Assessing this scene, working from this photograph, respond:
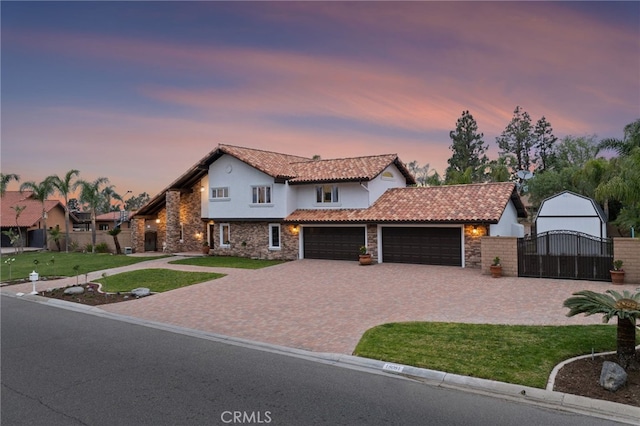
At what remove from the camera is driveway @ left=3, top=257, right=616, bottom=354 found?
35.3ft

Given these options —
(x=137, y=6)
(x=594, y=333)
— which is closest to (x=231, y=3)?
(x=137, y=6)

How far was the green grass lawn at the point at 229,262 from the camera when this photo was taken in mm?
24297

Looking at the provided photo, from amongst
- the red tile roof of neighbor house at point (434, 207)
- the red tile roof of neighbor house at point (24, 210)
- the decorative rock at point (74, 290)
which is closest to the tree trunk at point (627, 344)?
the red tile roof of neighbor house at point (434, 207)

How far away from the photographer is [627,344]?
23.2 feet

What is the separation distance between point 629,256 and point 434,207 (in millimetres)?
9136

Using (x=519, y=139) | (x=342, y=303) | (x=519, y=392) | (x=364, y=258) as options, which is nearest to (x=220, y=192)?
(x=364, y=258)

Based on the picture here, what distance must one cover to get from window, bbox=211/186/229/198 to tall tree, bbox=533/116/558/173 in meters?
46.1

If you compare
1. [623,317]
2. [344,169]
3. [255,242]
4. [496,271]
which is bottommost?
[496,271]

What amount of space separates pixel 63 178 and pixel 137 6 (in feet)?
89.2

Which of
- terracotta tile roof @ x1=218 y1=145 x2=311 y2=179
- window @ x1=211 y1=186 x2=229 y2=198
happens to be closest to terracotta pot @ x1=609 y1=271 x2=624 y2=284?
terracotta tile roof @ x1=218 y1=145 x2=311 y2=179

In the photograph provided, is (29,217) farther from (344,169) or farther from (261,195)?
(344,169)

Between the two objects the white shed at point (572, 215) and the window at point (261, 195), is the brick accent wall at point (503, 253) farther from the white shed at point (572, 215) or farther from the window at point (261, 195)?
the window at point (261, 195)

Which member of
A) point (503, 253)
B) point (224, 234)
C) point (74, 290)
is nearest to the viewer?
point (74, 290)

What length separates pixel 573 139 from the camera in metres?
50.1
